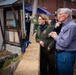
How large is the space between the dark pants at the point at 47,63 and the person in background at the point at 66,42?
0.87 metres

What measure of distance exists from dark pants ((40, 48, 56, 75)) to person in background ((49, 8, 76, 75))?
0.87 m

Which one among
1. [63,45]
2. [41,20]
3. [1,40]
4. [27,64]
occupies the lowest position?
[1,40]

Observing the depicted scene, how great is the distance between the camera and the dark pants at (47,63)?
4840 millimetres

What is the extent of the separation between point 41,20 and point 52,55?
0.80 meters

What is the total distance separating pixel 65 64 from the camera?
3.87m

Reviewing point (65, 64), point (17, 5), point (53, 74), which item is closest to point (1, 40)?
point (17, 5)

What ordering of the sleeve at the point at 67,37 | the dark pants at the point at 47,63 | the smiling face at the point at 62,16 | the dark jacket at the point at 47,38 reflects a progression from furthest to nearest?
the dark pants at the point at 47,63, the dark jacket at the point at 47,38, the smiling face at the point at 62,16, the sleeve at the point at 67,37

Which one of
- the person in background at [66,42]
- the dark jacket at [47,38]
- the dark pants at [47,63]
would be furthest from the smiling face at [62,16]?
the dark pants at [47,63]

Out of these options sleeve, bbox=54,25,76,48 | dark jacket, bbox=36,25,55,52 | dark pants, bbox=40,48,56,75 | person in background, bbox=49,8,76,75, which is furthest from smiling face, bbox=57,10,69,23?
dark pants, bbox=40,48,56,75

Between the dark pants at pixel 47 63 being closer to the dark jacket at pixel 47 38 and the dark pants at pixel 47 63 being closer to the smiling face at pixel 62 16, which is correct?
the dark jacket at pixel 47 38

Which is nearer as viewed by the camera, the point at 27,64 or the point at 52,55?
the point at 27,64

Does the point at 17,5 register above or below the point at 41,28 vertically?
above

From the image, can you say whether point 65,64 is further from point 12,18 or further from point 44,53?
point 12,18

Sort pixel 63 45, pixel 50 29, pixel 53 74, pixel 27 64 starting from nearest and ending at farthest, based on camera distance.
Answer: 1. pixel 27 64
2. pixel 63 45
3. pixel 50 29
4. pixel 53 74
